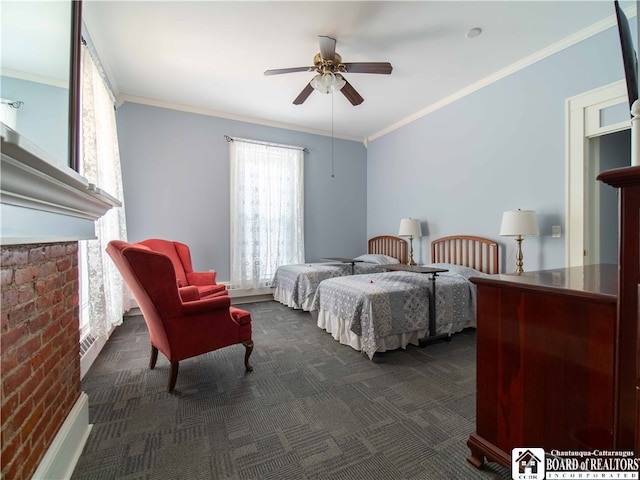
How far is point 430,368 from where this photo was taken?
2238 mm

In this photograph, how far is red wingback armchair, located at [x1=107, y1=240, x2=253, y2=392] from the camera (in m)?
1.71

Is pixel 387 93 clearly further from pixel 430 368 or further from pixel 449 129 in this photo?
pixel 430 368

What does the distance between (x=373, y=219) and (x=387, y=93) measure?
2322 mm

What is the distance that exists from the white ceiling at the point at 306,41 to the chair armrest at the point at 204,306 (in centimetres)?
233

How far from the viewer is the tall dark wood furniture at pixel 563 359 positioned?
76cm

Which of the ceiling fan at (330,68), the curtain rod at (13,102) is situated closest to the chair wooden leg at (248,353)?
the curtain rod at (13,102)

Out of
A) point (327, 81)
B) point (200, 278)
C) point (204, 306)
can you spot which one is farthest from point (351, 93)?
point (200, 278)

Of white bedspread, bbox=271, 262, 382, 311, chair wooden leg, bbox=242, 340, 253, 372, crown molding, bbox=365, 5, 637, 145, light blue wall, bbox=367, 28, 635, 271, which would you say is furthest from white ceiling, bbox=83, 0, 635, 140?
chair wooden leg, bbox=242, 340, 253, 372

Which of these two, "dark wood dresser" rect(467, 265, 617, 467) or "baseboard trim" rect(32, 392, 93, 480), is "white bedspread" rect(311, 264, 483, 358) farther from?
"baseboard trim" rect(32, 392, 93, 480)

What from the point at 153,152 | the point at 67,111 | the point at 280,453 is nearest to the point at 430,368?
the point at 280,453

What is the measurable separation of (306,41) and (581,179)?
292cm

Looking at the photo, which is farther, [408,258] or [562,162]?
[408,258]

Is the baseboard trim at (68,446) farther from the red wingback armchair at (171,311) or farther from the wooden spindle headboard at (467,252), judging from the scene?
the wooden spindle headboard at (467,252)

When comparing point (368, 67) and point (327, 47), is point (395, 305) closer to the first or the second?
point (368, 67)
